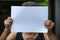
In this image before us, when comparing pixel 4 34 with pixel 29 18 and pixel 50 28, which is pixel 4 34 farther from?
pixel 50 28

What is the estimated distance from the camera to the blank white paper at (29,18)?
140 cm

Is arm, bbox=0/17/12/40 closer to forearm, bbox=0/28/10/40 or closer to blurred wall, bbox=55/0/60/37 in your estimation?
forearm, bbox=0/28/10/40

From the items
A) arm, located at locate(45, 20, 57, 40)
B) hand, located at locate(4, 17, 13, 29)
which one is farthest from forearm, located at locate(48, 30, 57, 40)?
hand, located at locate(4, 17, 13, 29)

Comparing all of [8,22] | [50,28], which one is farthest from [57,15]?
[8,22]

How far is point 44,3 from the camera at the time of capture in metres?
1.52

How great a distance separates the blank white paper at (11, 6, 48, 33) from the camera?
1.40 m

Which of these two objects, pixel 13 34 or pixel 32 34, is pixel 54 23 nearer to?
pixel 32 34

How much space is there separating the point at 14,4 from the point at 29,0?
119 millimetres

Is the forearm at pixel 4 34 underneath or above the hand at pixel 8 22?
underneath

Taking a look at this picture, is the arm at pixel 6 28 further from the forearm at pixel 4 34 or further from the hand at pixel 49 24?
the hand at pixel 49 24

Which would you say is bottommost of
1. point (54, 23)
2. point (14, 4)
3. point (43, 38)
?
point (43, 38)

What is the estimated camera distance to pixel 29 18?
1.42 m

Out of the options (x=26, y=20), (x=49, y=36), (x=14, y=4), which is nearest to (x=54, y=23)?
(x=49, y=36)

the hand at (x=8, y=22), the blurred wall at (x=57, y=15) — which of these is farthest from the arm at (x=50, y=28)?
the hand at (x=8, y=22)
